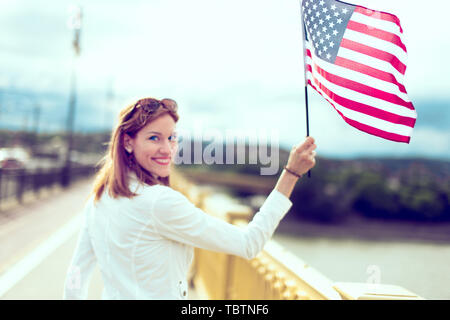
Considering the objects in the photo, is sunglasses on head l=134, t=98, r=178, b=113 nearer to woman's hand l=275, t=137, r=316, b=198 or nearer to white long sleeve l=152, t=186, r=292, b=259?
white long sleeve l=152, t=186, r=292, b=259

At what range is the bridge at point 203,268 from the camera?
3.14 m

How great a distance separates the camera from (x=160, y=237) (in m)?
2.17

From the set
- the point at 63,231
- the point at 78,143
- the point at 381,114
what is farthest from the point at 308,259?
the point at 78,143

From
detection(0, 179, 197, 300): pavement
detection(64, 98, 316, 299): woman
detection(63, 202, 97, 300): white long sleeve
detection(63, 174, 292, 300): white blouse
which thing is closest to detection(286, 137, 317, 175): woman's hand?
detection(64, 98, 316, 299): woman

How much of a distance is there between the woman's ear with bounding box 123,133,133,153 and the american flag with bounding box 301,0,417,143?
1163 mm

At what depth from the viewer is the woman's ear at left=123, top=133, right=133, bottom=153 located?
2.36 m

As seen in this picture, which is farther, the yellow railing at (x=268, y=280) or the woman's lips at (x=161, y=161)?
the yellow railing at (x=268, y=280)

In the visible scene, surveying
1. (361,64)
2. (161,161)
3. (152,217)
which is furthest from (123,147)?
(361,64)

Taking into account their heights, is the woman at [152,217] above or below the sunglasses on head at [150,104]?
below

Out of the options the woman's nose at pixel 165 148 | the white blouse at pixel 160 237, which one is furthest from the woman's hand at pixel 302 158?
the woman's nose at pixel 165 148

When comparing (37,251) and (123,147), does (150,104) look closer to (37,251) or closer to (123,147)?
(123,147)

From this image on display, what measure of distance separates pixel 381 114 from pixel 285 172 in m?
0.92

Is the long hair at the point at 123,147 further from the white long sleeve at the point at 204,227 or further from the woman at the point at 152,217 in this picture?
the white long sleeve at the point at 204,227

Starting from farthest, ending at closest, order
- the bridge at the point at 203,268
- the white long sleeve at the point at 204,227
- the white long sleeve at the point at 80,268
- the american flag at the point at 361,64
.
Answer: the bridge at the point at 203,268 → the american flag at the point at 361,64 → the white long sleeve at the point at 80,268 → the white long sleeve at the point at 204,227
